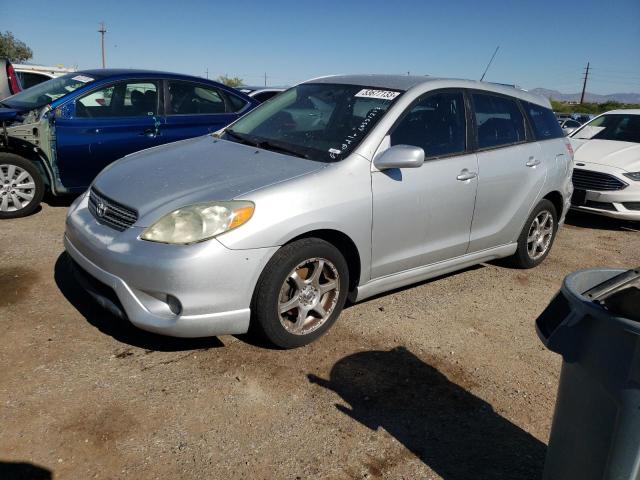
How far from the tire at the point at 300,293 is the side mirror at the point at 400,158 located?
62 cm

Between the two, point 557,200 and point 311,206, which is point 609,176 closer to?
point 557,200

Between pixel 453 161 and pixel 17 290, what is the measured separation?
3327 millimetres

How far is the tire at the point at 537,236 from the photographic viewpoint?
4.79m

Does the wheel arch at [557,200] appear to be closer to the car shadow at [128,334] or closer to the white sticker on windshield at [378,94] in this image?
the white sticker on windshield at [378,94]

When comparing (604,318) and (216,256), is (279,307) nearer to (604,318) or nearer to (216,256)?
(216,256)

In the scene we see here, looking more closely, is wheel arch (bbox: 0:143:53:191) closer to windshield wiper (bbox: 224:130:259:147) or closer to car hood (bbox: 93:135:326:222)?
car hood (bbox: 93:135:326:222)

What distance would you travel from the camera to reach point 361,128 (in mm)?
3582

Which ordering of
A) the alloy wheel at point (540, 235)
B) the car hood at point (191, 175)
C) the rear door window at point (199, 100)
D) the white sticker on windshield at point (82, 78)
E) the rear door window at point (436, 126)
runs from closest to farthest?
1. the car hood at point (191, 175)
2. the rear door window at point (436, 126)
3. the alloy wheel at point (540, 235)
4. the white sticker on windshield at point (82, 78)
5. the rear door window at point (199, 100)

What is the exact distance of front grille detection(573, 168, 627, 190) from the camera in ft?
22.4

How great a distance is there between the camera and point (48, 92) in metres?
6.14

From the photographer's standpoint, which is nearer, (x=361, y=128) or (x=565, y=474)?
(x=565, y=474)

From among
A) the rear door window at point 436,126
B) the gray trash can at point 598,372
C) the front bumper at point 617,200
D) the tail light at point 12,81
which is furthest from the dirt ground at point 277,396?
the tail light at point 12,81

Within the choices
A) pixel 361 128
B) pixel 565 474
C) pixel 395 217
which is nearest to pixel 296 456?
pixel 565 474

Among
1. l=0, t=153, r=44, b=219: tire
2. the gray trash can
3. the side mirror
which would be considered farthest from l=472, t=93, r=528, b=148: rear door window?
l=0, t=153, r=44, b=219: tire
